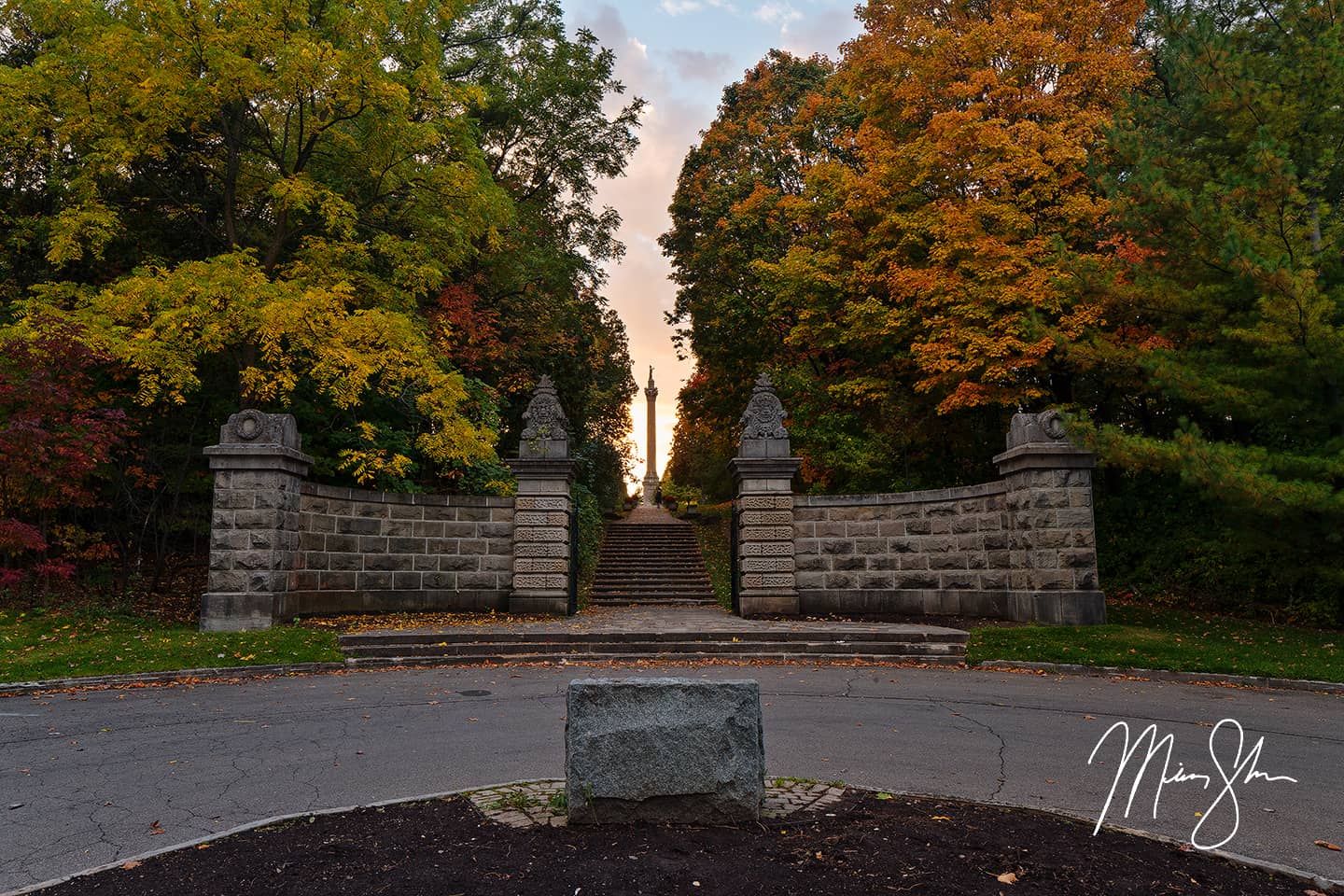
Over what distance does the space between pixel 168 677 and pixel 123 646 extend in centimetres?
158

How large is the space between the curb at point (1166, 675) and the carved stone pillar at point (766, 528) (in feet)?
14.8

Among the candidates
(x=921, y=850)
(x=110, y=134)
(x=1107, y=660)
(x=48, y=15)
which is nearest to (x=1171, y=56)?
(x=1107, y=660)

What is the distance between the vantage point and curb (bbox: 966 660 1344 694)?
357 inches

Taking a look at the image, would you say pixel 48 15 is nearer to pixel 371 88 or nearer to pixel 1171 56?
pixel 371 88

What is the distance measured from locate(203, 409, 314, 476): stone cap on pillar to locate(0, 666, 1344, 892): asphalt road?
432cm

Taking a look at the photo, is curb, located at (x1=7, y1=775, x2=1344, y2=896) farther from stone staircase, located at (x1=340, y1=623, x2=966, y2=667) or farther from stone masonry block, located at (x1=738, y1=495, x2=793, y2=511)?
stone masonry block, located at (x1=738, y1=495, x2=793, y2=511)

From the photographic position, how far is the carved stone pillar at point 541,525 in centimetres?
1500

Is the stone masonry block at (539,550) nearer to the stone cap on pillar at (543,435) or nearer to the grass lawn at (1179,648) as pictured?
the stone cap on pillar at (543,435)

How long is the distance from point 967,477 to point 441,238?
1439cm

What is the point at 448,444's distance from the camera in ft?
46.8

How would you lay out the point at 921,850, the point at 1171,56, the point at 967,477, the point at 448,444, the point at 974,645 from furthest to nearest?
the point at 967,477 → the point at 448,444 → the point at 1171,56 → the point at 974,645 → the point at 921,850

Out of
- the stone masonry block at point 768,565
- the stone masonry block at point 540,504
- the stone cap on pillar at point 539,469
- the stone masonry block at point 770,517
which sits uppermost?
the stone cap on pillar at point 539,469

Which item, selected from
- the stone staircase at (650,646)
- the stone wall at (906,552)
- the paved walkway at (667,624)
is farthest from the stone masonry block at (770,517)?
the stone staircase at (650,646)
